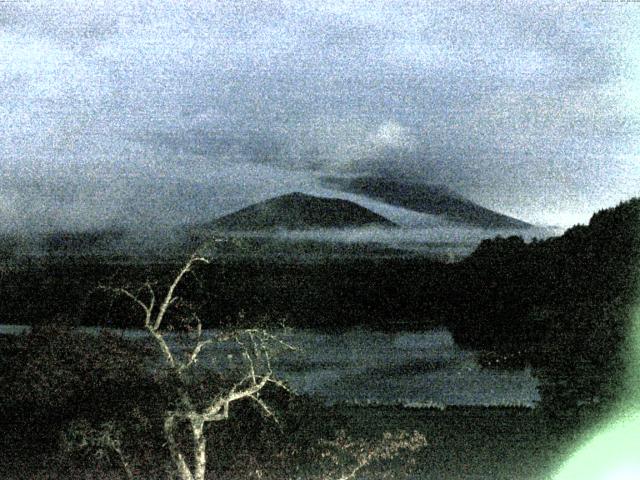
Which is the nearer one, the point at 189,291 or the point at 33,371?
the point at 33,371

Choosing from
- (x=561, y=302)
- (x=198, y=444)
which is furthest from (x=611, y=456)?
(x=561, y=302)

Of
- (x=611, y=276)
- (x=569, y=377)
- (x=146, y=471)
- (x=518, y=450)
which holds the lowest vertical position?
(x=146, y=471)

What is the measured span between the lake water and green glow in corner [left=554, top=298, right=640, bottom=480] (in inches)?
109

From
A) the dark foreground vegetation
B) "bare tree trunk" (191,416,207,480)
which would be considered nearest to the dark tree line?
the dark foreground vegetation

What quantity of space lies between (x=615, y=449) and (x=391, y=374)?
8640 millimetres

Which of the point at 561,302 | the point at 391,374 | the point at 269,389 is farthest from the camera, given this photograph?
the point at 561,302

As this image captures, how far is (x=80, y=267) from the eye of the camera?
2581cm

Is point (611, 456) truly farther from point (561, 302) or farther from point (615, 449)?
point (561, 302)

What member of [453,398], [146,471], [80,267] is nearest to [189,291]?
[80,267]

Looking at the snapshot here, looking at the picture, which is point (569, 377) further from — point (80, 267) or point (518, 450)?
point (80, 267)

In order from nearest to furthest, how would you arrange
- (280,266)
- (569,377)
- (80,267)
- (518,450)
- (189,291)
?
(518,450)
(569,377)
(80,267)
(189,291)
(280,266)

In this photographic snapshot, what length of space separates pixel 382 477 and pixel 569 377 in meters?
5.61

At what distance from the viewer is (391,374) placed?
19.5 m

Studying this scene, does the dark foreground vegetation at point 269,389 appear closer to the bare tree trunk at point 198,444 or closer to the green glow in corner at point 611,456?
the green glow in corner at point 611,456
